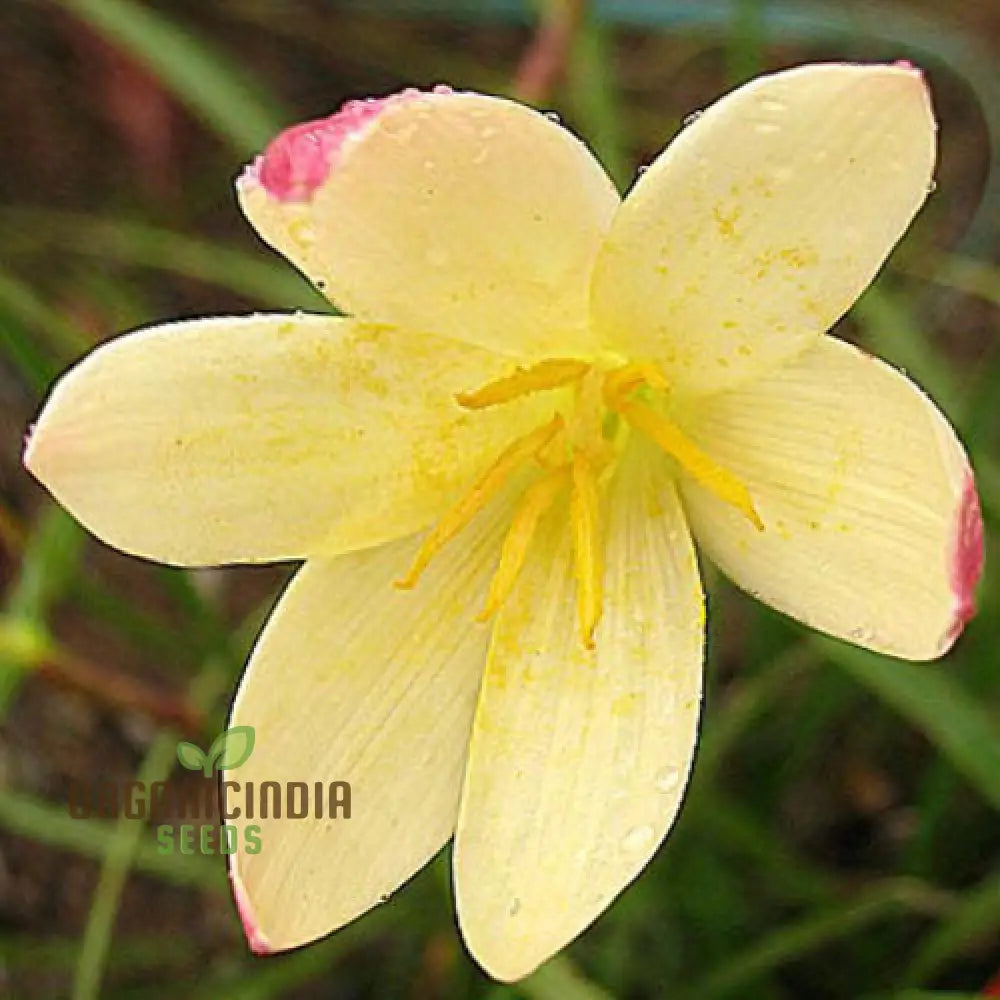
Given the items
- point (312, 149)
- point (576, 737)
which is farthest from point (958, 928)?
point (312, 149)

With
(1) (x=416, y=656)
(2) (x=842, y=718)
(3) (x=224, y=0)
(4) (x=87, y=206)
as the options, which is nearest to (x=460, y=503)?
(1) (x=416, y=656)

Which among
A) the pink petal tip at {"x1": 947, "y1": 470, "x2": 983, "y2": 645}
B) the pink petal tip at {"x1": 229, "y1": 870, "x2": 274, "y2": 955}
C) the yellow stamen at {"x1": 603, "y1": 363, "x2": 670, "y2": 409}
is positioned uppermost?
the pink petal tip at {"x1": 947, "y1": 470, "x2": 983, "y2": 645}

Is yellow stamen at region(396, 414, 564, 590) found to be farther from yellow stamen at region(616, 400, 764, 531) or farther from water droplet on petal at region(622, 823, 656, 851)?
water droplet on petal at region(622, 823, 656, 851)

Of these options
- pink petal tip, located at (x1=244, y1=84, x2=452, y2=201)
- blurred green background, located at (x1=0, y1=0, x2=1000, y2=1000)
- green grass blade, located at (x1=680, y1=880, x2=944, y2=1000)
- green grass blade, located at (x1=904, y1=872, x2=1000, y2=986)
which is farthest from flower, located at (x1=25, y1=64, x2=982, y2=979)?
green grass blade, located at (x1=904, y1=872, x2=1000, y2=986)

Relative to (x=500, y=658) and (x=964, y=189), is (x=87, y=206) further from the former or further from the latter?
(x=500, y=658)

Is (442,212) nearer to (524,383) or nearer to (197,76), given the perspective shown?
(524,383)

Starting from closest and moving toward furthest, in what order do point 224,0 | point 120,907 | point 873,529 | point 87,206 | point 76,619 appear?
1. point 873,529
2. point 120,907
3. point 76,619
4. point 87,206
5. point 224,0

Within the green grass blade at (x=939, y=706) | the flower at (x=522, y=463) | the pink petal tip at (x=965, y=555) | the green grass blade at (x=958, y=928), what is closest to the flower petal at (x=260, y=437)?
the flower at (x=522, y=463)
